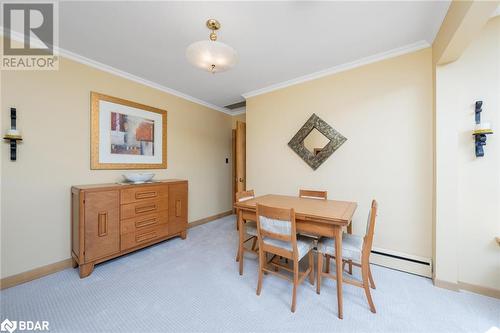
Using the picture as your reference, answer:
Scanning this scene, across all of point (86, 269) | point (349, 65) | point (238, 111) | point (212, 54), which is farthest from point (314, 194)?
point (238, 111)

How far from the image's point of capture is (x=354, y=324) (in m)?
1.50

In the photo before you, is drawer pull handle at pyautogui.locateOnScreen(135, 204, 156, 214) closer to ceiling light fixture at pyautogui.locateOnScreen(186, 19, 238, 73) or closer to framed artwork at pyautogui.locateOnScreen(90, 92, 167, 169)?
framed artwork at pyautogui.locateOnScreen(90, 92, 167, 169)

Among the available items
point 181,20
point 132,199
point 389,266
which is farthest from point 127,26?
point 389,266

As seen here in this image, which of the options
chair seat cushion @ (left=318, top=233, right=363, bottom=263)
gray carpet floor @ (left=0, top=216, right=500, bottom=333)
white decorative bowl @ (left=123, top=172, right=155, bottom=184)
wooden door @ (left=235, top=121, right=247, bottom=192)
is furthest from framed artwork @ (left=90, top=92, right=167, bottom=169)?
chair seat cushion @ (left=318, top=233, right=363, bottom=263)

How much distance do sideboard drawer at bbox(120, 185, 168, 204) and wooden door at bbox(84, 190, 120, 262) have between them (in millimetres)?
93

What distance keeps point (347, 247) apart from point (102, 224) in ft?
8.76

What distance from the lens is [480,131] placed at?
174 centimetres

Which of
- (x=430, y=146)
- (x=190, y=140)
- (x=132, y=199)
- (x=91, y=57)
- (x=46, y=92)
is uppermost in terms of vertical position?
(x=91, y=57)

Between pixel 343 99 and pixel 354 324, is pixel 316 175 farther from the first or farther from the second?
pixel 354 324

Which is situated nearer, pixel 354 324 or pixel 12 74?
pixel 354 324

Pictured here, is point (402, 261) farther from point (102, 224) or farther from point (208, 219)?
point (102, 224)

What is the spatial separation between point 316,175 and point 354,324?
1789 millimetres

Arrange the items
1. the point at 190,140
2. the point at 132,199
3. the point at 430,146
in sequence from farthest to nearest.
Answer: the point at 190,140, the point at 132,199, the point at 430,146

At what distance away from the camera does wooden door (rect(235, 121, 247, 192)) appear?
3.85m
